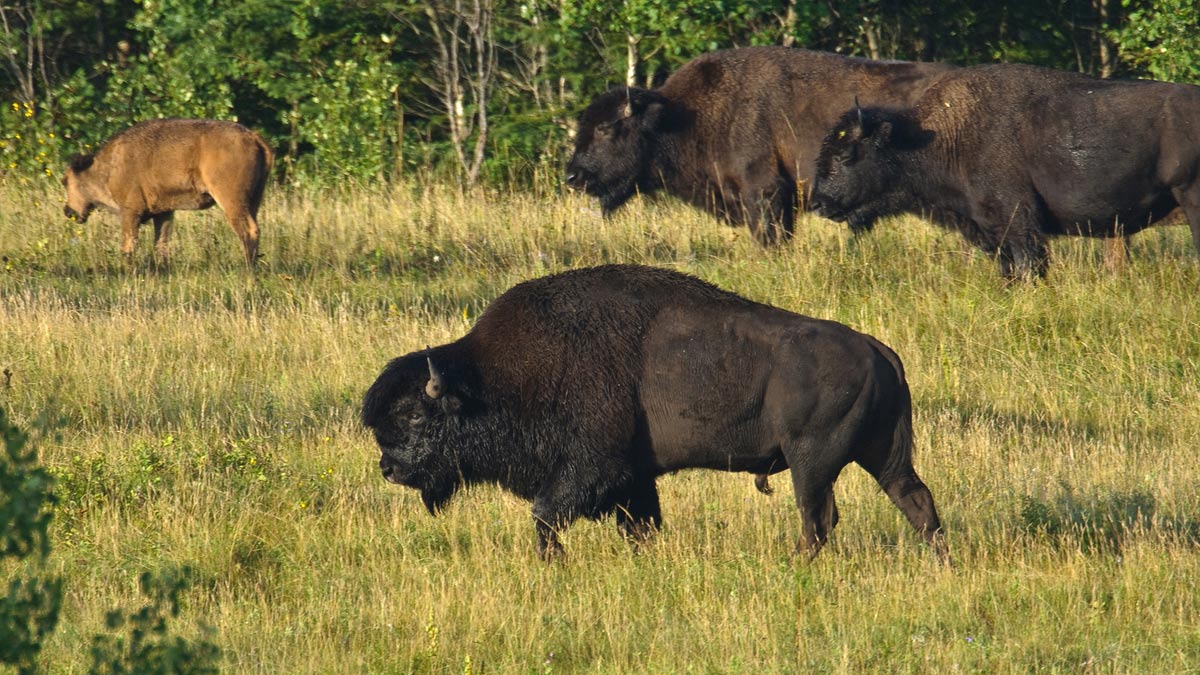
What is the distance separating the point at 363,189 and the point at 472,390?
426 inches

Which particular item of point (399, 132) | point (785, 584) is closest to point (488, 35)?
point (399, 132)

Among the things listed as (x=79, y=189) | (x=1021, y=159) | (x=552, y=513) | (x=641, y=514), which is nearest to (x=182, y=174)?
(x=79, y=189)

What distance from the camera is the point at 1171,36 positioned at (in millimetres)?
18422

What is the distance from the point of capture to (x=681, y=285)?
7344 mm

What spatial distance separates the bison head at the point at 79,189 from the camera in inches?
630

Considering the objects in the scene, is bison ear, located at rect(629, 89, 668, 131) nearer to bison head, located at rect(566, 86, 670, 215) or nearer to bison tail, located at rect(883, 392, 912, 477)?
bison head, located at rect(566, 86, 670, 215)

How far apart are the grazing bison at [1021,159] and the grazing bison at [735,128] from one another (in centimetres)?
93

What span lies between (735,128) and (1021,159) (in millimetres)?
3090

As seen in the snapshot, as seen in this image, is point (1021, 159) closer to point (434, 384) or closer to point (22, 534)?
point (434, 384)

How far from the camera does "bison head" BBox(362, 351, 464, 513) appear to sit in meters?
7.33

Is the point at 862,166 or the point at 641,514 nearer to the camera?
the point at 641,514

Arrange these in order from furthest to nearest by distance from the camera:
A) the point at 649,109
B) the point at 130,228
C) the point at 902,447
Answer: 1. the point at 130,228
2. the point at 649,109
3. the point at 902,447

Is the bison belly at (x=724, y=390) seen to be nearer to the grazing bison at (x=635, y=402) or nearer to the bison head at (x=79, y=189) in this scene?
the grazing bison at (x=635, y=402)

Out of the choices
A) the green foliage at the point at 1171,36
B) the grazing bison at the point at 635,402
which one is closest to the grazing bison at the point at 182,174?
the grazing bison at the point at 635,402
